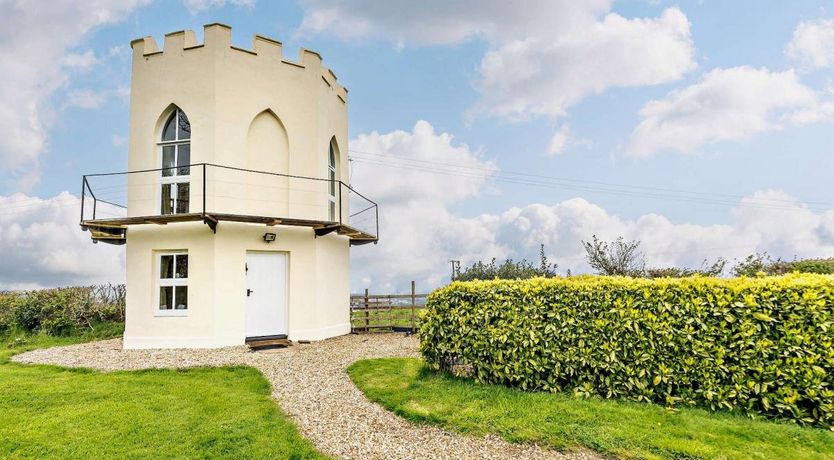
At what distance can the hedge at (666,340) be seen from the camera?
541 centimetres

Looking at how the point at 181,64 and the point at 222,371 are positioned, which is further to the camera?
the point at 181,64

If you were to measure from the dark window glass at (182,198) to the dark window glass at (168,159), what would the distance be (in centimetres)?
51

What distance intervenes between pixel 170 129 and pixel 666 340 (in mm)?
12401

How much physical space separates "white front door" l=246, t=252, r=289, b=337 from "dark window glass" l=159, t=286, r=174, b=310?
1.85 m

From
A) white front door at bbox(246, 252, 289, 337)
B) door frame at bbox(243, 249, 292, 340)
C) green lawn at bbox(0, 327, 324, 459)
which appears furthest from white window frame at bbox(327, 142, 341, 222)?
green lawn at bbox(0, 327, 324, 459)

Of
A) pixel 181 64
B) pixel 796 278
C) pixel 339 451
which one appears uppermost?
pixel 181 64

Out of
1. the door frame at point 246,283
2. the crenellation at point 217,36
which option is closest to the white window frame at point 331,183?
the door frame at point 246,283

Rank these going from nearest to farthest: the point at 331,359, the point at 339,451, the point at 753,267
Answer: the point at 339,451 < the point at 331,359 < the point at 753,267

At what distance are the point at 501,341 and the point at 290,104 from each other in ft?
30.1

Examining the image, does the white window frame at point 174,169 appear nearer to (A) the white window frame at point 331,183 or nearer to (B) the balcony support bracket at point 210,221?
(B) the balcony support bracket at point 210,221

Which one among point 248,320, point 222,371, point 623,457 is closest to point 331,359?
point 222,371

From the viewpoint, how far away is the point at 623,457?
175 inches

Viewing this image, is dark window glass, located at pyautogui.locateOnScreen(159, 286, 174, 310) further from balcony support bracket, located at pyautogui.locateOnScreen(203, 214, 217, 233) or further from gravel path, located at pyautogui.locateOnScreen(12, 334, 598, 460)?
balcony support bracket, located at pyautogui.locateOnScreen(203, 214, 217, 233)

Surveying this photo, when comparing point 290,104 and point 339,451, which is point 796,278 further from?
point 290,104
